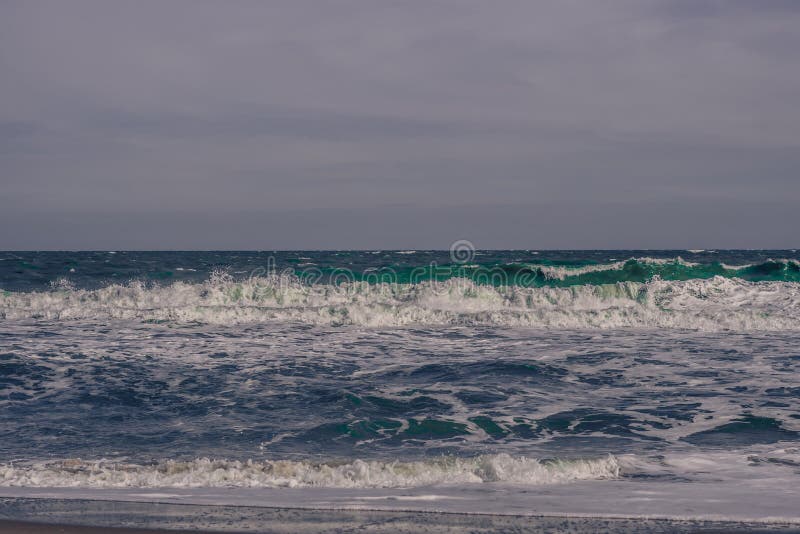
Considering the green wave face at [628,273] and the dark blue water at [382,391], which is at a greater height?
the green wave face at [628,273]

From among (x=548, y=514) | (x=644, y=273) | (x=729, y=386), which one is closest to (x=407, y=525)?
(x=548, y=514)

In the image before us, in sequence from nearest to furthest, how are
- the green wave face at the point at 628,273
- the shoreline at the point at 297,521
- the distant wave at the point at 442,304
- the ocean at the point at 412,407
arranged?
the shoreline at the point at 297,521 < the ocean at the point at 412,407 < the distant wave at the point at 442,304 < the green wave face at the point at 628,273

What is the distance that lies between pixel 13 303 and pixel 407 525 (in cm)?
2098

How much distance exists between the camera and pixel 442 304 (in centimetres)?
2073

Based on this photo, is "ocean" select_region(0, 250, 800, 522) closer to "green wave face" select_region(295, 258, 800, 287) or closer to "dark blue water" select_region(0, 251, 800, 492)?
"dark blue water" select_region(0, 251, 800, 492)

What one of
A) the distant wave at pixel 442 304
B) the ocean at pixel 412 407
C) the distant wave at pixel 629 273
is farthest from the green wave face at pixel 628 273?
the ocean at pixel 412 407

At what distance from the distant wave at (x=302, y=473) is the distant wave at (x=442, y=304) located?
10950 mm

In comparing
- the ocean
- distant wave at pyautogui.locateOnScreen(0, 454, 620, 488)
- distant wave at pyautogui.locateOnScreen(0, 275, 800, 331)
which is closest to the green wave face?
distant wave at pyautogui.locateOnScreen(0, 275, 800, 331)

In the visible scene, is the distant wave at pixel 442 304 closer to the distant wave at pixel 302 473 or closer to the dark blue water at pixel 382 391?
the dark blue water at pixel 382 391

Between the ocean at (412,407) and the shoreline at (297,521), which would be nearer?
the shoreline at (297,521)

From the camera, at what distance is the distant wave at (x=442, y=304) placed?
17094 millimetres

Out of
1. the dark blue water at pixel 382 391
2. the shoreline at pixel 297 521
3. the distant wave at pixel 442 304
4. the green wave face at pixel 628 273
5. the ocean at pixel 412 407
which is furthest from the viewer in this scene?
the green wave face at pixel 628 273

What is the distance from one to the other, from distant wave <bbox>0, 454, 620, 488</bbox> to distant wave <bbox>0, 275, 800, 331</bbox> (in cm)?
1095

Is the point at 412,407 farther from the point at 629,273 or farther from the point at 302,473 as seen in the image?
the point at 629,273
